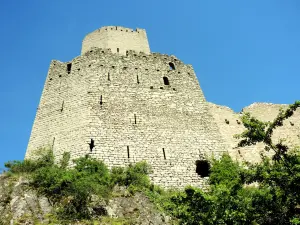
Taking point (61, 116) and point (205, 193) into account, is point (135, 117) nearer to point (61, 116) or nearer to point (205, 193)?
point (61, 116)

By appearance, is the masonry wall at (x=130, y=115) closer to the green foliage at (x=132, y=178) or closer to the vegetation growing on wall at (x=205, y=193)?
the green foliage at (x=132, y=178)

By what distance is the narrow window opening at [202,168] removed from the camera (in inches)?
645

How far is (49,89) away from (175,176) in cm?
866

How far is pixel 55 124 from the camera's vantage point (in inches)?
664

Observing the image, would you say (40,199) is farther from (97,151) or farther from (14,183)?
(97,151)

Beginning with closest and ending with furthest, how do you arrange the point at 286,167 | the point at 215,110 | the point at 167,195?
the point at 286,167 → the point at 167,195 → the point at 215,110

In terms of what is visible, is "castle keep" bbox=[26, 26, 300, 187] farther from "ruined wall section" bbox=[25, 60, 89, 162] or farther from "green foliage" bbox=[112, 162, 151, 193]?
"green foliage" bbox=[112, 162, 151, 193]

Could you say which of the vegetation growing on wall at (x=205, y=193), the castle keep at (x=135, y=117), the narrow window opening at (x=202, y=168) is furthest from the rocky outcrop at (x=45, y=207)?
the narrow window opening at (x=202, y=168)

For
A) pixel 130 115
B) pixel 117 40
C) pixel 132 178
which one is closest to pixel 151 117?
pixel 130 115

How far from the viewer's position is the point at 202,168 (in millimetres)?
16625

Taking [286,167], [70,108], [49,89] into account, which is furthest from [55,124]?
[286,167]

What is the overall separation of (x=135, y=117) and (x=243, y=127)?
275 inches

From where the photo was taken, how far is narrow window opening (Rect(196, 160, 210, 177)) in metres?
16.4

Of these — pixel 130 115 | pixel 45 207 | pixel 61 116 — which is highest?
pixel 61 116
